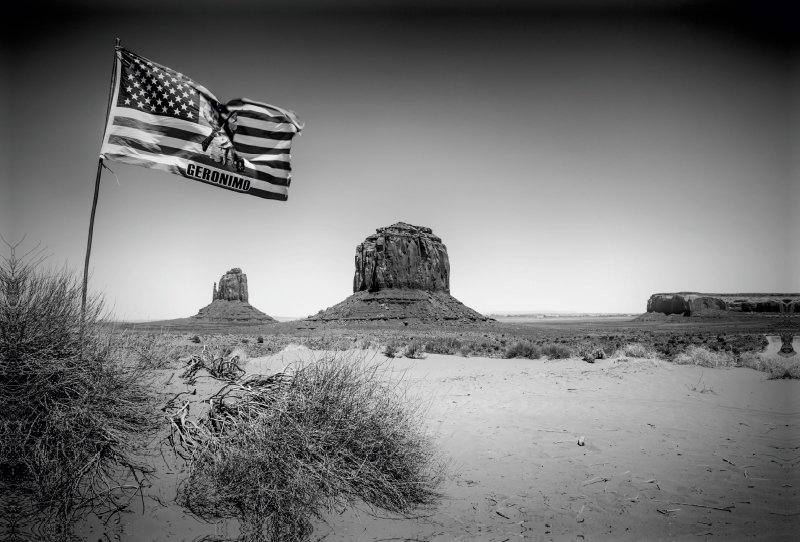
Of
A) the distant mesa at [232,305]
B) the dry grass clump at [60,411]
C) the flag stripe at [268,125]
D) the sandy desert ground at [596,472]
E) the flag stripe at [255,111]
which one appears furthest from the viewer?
the distant mesa at [232,305]

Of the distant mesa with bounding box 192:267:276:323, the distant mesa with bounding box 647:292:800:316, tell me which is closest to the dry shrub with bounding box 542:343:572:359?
the distant mesa with bounding box 647:292:800:316

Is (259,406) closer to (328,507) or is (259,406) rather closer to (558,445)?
(328,507)

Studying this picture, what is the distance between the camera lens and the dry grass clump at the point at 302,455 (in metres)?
3.58

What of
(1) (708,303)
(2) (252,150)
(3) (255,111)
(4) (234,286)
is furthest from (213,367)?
(4) (234,286)

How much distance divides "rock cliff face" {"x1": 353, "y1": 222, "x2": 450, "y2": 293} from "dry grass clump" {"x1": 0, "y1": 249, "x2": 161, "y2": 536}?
7712cm

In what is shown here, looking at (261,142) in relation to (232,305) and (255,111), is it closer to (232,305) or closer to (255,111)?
(255,111)

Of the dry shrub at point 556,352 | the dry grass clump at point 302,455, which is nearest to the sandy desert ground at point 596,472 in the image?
the dry grass clump at point 302,455

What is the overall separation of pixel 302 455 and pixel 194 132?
501 cm

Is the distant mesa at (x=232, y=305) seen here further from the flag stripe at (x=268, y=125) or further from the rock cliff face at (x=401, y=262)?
the flag stripe at (x=268, y=125)

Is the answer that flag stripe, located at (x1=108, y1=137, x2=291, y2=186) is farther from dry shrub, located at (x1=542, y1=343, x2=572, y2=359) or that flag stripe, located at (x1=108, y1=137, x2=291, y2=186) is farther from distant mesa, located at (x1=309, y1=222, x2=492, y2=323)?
distant mesa, located at (x1=309, y1=222, x2=492, y2=323)

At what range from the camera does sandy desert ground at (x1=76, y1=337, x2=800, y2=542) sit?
12.5 ft

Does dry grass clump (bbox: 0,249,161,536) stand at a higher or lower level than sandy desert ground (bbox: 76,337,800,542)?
higher

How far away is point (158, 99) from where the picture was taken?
5.95 metres

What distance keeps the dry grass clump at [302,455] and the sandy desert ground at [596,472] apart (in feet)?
0.68
